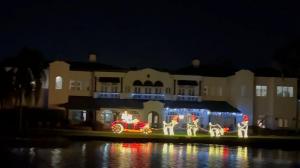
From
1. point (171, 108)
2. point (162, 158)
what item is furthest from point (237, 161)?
point (171, 108)

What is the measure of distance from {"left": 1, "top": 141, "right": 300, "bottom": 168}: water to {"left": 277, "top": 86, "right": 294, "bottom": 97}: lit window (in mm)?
32528

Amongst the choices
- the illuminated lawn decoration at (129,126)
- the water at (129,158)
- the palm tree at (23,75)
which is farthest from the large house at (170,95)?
the water at (129,158)

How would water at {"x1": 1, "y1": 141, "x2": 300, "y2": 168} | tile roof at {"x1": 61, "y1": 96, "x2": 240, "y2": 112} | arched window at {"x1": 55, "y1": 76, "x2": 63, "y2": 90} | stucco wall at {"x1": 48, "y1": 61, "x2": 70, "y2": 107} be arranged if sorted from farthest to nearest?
arched window at {"x1": 55, "y1": 76, "x2": 63, "y2": 90}
stucco wall at {"x1": 48, "y1": 61, "x2": 70, "y2": 107}
tile roof at {"x1": 61, "y1": 96, "x2": 240, "y2": 112}
water at {"x1": 1, "y1": 141, "x2": 300, "y2": 168}

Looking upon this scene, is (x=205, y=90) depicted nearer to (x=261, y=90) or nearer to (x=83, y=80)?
(x=261, y=90)

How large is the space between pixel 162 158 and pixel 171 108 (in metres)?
37.1

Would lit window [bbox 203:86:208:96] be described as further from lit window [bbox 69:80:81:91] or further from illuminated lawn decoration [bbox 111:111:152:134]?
illuminated lawn decoration [bbox 111:111:152:134]

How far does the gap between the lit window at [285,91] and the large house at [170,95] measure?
0.37ft

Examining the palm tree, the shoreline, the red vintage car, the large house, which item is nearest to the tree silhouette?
the palm tree

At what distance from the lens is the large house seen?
7281 centimetres

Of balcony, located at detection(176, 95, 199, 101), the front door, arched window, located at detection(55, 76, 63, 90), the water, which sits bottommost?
the water

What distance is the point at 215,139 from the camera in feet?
183

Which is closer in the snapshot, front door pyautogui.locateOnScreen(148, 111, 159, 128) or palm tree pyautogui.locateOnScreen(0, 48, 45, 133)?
palm tree pyautogui.locateOnScreen(0, 48, 45, 133)

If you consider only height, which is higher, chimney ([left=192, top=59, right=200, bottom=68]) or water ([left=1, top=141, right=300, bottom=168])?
chimney ([left=192, top=59, right=200, bottom=68])

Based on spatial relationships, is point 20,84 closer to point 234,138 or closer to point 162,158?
point 234,138
